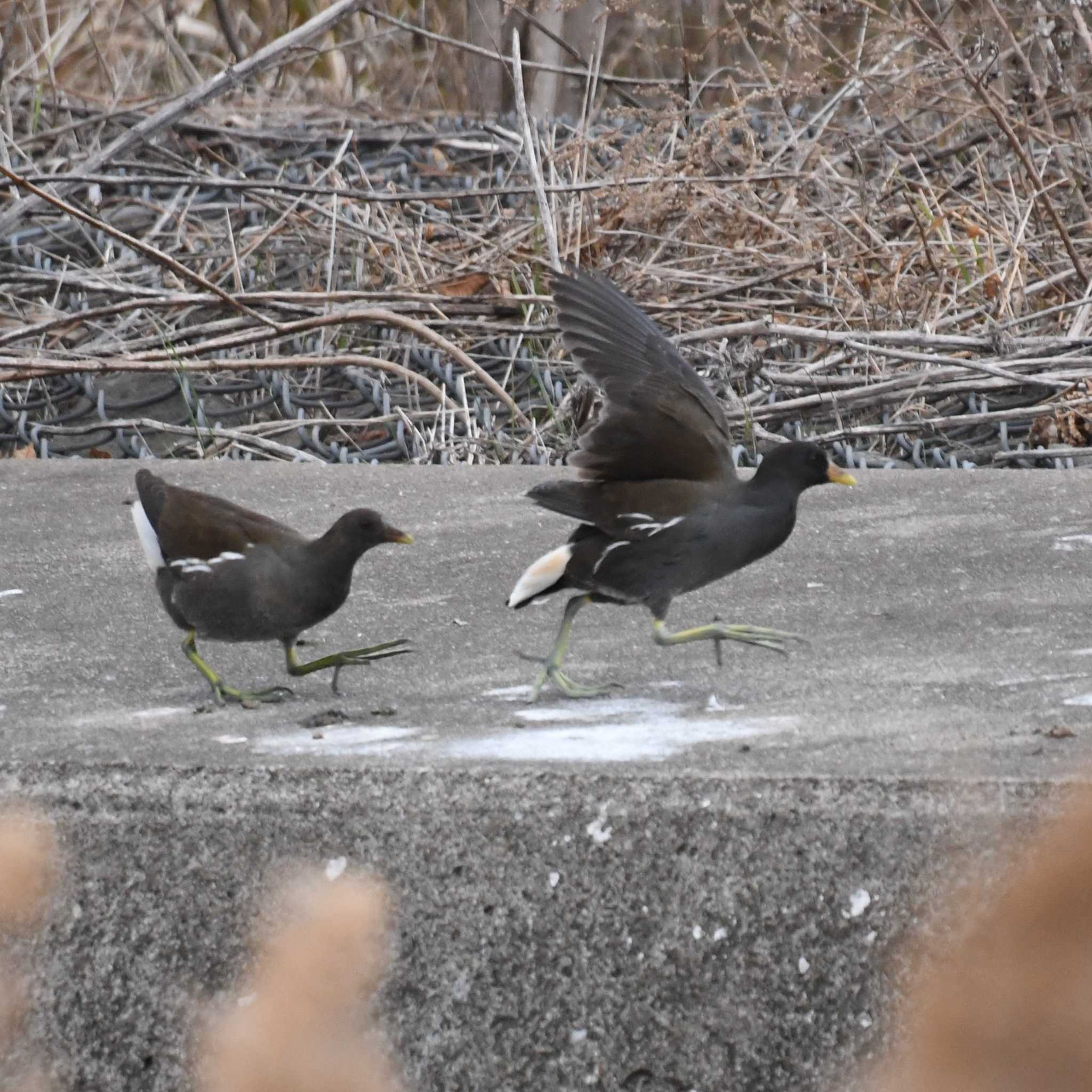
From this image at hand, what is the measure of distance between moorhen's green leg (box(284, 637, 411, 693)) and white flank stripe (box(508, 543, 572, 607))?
0.20m

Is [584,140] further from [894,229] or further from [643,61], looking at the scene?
[643,61]

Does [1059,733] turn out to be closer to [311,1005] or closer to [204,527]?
[311,1005]

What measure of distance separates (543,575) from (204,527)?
0.51 metres

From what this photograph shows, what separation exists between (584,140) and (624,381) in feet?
12.0

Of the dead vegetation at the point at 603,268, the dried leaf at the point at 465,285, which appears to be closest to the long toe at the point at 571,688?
the dead vegetation at the point at 603,268

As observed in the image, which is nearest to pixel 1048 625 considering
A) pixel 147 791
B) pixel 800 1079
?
pixel 800 1079

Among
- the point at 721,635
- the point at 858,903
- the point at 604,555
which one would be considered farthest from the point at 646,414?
the point at 858,903

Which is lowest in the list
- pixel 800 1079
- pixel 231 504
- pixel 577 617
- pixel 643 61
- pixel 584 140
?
pixel 800 1079

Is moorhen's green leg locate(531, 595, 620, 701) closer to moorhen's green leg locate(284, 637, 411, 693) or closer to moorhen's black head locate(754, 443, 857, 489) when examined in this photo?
moorhen's green leg locate(284, 637, 411, 693)

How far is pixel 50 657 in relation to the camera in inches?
114

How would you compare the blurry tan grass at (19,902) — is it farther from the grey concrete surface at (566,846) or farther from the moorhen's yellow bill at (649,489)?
the moorhen's yellow bill at (649,489)

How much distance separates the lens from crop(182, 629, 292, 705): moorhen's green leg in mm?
2561

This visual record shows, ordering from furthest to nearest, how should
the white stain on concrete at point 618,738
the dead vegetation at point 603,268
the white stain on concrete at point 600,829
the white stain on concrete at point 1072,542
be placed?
the dead vegetation at point 603,268, the white stain on concrete at point 1072,542, the white stain on concrete at point 618,738, the white stain on concrete at point 600,829

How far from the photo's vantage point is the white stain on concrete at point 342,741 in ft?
7.23
